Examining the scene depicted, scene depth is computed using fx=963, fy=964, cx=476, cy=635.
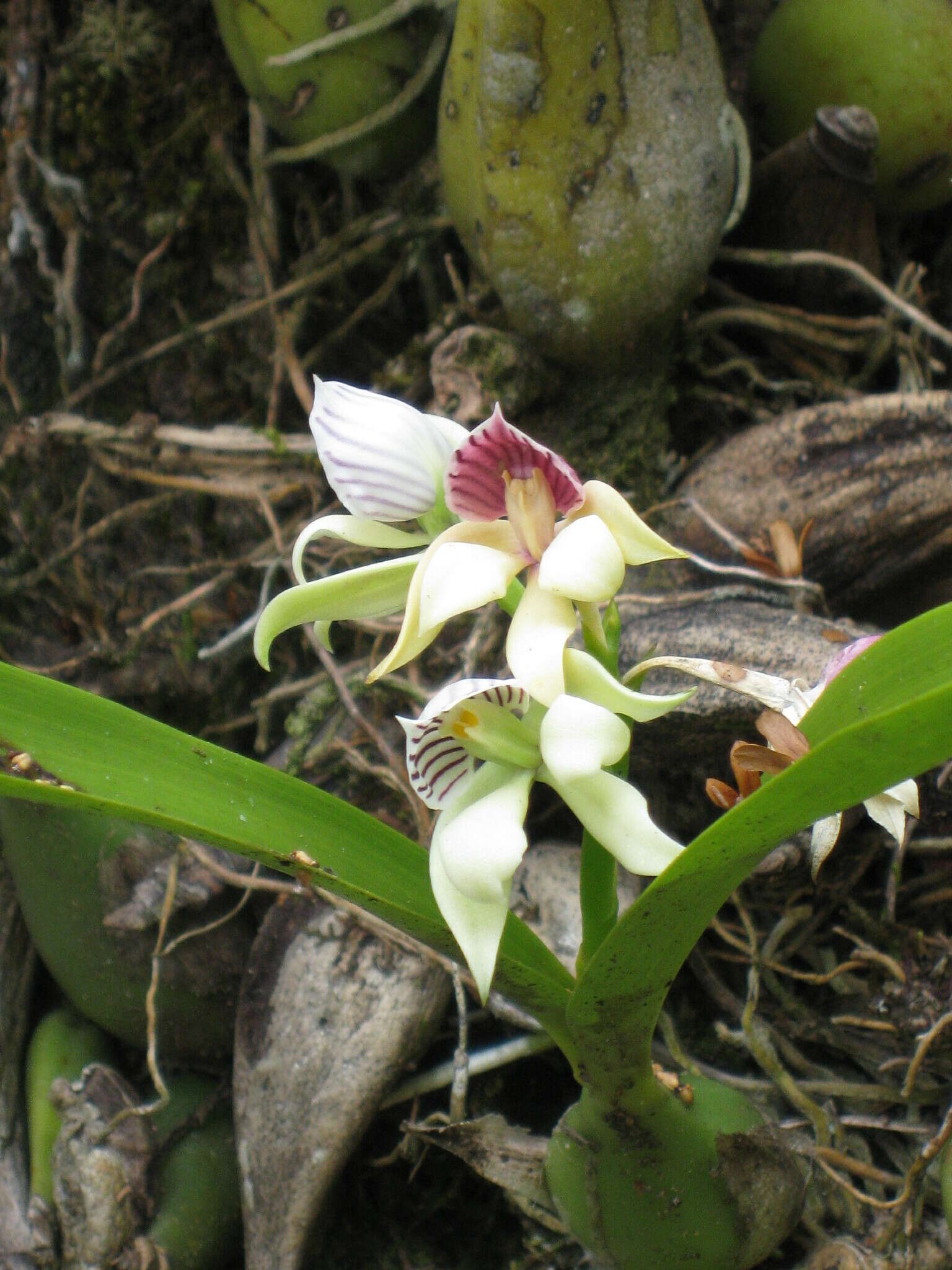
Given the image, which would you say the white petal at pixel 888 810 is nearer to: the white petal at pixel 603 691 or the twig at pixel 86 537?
the white petal at pixel 603 691

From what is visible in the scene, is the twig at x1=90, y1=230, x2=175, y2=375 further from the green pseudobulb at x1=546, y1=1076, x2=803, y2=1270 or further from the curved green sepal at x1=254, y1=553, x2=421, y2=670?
the green pseudobulb at x1=546, y1=1076, x2=803, y2=1270

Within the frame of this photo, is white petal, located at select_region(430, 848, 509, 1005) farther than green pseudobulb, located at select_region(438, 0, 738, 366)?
No

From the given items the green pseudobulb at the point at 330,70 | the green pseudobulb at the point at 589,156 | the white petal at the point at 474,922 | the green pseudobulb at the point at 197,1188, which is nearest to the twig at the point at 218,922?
the green pseudobulb at the point at 197,1188

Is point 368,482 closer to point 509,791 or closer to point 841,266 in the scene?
point 509,791

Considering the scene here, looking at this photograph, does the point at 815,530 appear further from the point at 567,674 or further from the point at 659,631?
the point at 567,674

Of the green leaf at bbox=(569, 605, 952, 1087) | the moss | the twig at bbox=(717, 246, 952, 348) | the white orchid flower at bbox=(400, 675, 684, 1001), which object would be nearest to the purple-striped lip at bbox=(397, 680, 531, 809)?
the white orchid flower at bbox=(400, 675, 684, 1001)

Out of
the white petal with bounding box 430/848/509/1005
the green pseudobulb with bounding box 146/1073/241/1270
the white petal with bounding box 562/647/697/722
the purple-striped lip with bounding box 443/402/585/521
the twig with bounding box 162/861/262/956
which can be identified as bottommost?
the green pseudobulb with bounding box 146/1073/241/1270
